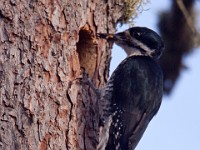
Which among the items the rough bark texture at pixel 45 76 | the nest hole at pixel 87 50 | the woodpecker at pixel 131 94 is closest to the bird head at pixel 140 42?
the woodpecker at pixel 131 94

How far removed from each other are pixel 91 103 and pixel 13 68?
930 mm

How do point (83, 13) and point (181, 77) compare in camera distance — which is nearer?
point (83, 13)

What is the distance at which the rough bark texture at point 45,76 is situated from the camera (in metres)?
3.28

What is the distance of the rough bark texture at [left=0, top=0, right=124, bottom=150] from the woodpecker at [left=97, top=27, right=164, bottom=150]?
18 centimetres

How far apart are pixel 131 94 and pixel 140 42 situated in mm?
648

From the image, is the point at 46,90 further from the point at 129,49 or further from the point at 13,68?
the point at 129,49

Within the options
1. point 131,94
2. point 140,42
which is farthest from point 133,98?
point 140,42

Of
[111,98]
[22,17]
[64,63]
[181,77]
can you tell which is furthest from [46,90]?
[181,77]

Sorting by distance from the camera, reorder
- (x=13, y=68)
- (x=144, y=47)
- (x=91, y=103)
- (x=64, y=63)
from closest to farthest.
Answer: (x=13, y=68) → (x=64, y=63) → (x=91, y=103) → (x=144, y=47)

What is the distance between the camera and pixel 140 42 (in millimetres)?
4594

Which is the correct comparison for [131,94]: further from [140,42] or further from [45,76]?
[45,76]

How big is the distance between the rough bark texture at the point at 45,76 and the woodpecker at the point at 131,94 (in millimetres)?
178

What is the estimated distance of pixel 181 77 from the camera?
13.4ft

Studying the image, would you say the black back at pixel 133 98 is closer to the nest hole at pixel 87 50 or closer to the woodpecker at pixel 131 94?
the woodpecker at pixel 131 94
